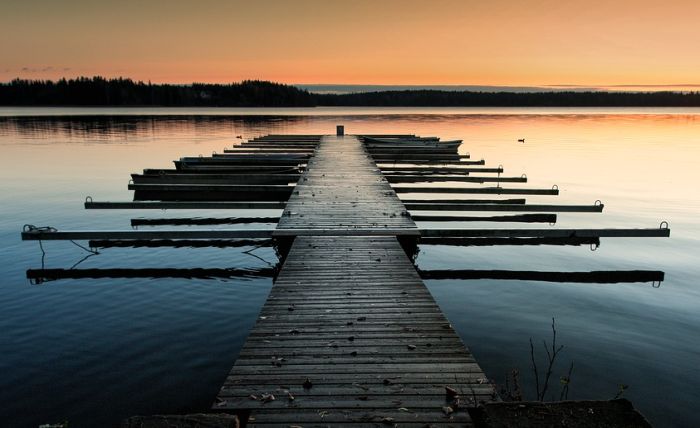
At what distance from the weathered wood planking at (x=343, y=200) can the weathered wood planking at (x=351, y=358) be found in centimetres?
322

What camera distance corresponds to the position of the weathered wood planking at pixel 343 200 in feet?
37.3

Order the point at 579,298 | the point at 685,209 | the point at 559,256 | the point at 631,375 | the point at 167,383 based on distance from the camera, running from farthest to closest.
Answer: the point at 685,209
the point at 559,256
the point at 579,298
the point at 631,375
the point at 167,383

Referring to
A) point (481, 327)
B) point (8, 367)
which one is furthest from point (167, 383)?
point (481, 327)

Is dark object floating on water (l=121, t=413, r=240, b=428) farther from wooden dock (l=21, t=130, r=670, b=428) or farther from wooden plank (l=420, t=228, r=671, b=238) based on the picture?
wooden plank (l=420, t=228, r=671, b=238)

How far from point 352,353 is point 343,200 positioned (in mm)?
8296

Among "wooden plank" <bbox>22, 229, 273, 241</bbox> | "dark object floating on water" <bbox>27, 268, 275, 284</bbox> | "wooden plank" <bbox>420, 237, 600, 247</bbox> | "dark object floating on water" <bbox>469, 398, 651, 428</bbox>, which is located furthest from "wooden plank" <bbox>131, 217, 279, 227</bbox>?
"dark object floating on water" <bbox>469, 398, 651, 428</bbox>

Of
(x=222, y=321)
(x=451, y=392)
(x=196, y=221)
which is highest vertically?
(x=451, y=392)

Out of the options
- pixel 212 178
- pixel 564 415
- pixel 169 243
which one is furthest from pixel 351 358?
pixel 212 178

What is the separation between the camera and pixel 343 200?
44.6ft

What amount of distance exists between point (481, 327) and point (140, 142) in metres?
50.9

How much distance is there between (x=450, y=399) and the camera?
15.4ft

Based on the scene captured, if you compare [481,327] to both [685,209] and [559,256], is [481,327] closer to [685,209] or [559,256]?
[559,256]

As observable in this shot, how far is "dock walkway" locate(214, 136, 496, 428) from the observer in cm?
455

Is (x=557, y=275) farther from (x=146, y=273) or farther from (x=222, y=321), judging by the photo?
(x=146, y=273)
